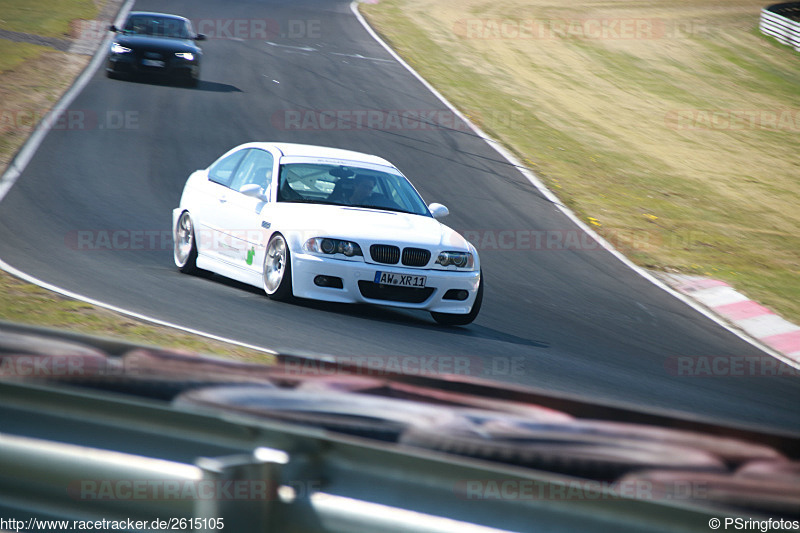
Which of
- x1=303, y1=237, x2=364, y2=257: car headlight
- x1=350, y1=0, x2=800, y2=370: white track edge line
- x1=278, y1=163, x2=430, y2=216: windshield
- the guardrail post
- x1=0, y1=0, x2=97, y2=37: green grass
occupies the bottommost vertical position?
x1=350, y1=0, x2=800, y2=370: white track edge line

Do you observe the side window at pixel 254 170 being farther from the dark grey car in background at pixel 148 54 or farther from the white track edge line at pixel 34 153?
the dark grey car in background at pixel 148 54

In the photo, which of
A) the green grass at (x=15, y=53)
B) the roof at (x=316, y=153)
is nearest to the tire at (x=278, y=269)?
the roof at (x=316, y=153)

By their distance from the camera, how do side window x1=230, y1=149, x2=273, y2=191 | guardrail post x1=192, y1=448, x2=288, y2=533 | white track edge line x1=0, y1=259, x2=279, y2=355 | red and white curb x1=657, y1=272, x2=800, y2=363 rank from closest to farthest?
guardrail post x1=192, y1=448, x2=288, y2=533
white track edge line x1=0, y1=259, x2=279, y2=355
side window x1=230, y1=149, x2=273, y2=191
red and white curb x1=657, y1=272, x2=800, y2=363

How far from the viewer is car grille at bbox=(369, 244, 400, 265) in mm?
9133

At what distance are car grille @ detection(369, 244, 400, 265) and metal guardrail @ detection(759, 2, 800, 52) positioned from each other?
3261 cm

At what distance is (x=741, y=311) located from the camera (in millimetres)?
12555

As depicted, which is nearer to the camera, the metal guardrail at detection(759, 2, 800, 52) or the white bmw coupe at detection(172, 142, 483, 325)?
the white bmw coupe at detection(172, 142, 483, 325)

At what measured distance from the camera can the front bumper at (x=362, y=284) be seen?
9047 millimetres

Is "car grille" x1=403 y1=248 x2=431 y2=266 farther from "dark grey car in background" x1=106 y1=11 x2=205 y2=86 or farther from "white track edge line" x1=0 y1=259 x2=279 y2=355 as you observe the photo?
"dark grey car in background" x1=106 y1=11 x2=205 y2=86

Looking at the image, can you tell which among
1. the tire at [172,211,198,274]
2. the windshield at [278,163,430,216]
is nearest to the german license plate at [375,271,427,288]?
the windshield at [278,163,430,216]

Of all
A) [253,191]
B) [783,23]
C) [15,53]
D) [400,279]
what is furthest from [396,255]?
[783,23]

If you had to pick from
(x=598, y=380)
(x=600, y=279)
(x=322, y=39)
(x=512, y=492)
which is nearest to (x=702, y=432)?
(x=512, y=492)

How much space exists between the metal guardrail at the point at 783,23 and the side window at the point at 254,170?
31.9m

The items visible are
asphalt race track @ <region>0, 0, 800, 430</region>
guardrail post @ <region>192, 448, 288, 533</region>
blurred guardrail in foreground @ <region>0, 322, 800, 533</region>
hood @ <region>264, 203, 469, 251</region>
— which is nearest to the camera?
blurred guardrail in foreground @ <region>0, 322, 800, 533</region>
